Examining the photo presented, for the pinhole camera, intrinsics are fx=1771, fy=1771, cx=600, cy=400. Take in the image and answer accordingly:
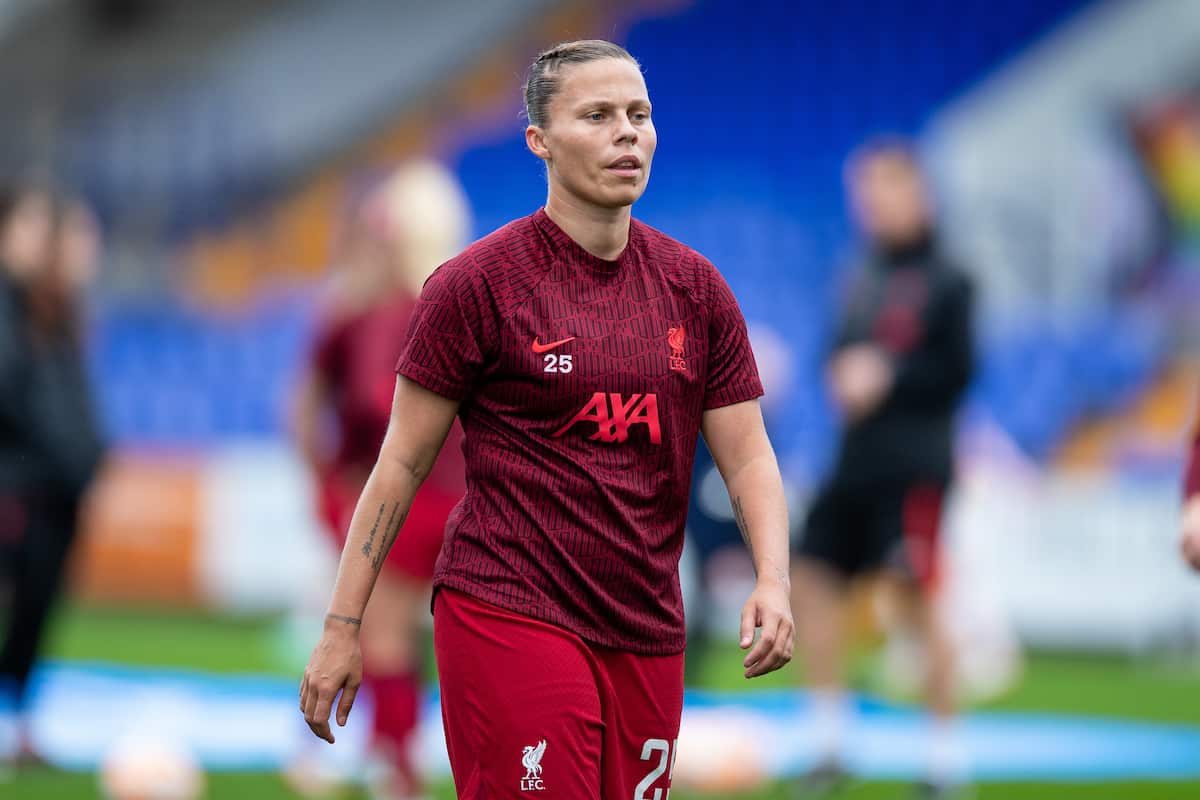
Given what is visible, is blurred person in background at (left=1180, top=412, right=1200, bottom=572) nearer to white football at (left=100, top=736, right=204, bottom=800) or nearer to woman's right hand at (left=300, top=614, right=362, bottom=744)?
woman's right hand at (left=300, top=614, right=362, bottom=744)

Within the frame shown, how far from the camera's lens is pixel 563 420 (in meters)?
3.44

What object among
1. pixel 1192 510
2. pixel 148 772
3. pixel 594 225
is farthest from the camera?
pixel 148 772

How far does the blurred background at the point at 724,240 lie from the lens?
13.8 metres

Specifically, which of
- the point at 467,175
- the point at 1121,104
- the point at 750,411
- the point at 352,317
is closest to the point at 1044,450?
the point at 1121,104

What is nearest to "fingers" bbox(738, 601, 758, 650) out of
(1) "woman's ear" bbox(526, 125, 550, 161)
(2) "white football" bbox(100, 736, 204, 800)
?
(1) "woman's ear" bbox(526, 125, 550, 161)

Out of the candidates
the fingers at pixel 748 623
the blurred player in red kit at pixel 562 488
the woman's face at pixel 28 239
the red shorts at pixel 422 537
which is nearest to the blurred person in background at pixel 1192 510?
the blurred player in red kit at pixel 562 488

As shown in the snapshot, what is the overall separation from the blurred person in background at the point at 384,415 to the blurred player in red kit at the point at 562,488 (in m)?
2.58

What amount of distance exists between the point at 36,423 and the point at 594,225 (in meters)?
5.42

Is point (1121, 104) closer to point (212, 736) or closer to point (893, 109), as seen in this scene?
point (893, 109)

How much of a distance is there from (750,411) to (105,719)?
6485 mm

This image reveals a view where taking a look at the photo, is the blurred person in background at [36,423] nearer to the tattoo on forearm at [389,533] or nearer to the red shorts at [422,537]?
the red shorts at [422,537]

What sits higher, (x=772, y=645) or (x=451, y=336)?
(x=451, y=336)

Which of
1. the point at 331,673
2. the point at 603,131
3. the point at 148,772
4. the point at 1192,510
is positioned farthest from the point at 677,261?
the point at 148,772

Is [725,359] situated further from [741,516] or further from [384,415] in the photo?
[384,415]
